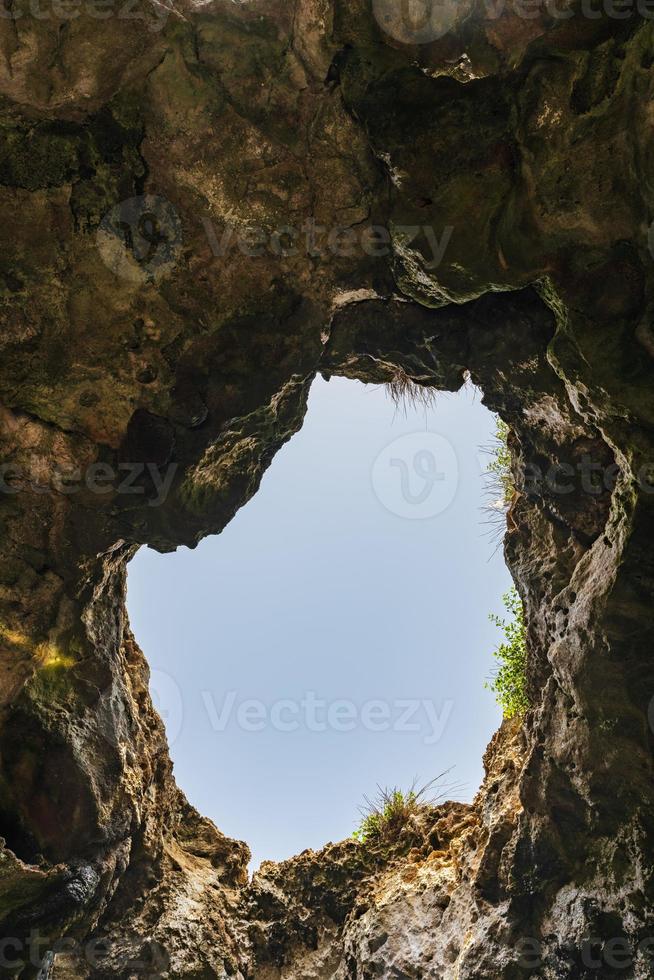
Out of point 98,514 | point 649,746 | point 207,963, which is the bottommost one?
point 207,963

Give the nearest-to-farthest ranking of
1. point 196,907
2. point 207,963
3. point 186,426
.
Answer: point 186,426 → point 207,963 → point 196,907

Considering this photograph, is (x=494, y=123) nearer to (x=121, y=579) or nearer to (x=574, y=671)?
(x=574, y=671)

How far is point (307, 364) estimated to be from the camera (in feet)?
18.1

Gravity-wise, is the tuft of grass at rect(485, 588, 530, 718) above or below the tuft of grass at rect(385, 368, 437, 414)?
below

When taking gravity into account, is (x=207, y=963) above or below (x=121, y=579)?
below

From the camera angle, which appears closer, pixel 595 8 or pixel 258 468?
pixel 595 8

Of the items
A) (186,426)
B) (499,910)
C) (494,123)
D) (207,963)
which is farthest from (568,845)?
(494,123)

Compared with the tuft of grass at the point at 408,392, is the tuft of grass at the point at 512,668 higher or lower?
lower

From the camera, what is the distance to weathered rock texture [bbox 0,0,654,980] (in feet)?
13.8

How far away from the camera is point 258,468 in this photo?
241 inches

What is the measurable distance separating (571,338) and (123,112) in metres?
3.40

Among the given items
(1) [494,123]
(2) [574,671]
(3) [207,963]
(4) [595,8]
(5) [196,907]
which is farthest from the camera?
(5) [196,907]

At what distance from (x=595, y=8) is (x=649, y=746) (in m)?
4.64

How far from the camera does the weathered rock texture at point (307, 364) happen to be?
4.20 m
